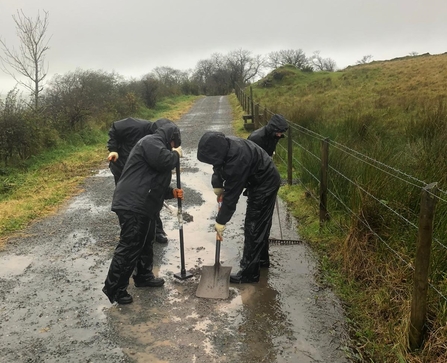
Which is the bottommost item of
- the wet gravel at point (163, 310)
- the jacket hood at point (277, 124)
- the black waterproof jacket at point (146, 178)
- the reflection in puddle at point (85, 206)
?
the wet gravel at point (163, 310)

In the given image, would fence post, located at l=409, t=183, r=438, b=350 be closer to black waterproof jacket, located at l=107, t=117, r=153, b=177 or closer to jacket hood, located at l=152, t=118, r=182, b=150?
jacket hood, located at l=152, t=118, r=182, b=150

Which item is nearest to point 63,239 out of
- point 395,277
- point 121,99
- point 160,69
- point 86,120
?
point 395,277

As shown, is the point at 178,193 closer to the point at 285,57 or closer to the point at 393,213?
the point at 393,213

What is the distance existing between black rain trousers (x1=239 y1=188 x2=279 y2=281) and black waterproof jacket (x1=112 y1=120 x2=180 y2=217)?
3.25 feet

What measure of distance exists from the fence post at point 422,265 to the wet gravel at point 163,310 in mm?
572

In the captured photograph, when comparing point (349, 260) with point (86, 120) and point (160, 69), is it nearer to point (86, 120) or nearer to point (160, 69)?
point (86, 120)

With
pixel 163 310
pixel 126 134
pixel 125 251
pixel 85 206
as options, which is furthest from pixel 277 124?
pixel 85 206

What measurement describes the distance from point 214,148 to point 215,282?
1413 mm

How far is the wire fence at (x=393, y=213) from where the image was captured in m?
2.73

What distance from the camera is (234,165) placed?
3.91 meters

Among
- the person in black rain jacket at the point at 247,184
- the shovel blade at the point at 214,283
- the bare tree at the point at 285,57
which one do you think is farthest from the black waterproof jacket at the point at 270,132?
the bare tree at the point at 285,57

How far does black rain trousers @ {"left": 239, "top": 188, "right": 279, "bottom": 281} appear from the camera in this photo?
429 cm

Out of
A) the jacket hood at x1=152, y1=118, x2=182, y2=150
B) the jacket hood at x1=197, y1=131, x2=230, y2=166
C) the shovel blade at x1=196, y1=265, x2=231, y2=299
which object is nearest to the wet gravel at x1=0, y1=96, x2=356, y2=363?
the shovel blade at x1=196, y1=265, x2=231, y2=299

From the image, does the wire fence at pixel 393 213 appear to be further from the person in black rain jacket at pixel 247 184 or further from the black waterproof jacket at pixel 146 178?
the black waterproof jacket at pixel 146 178
